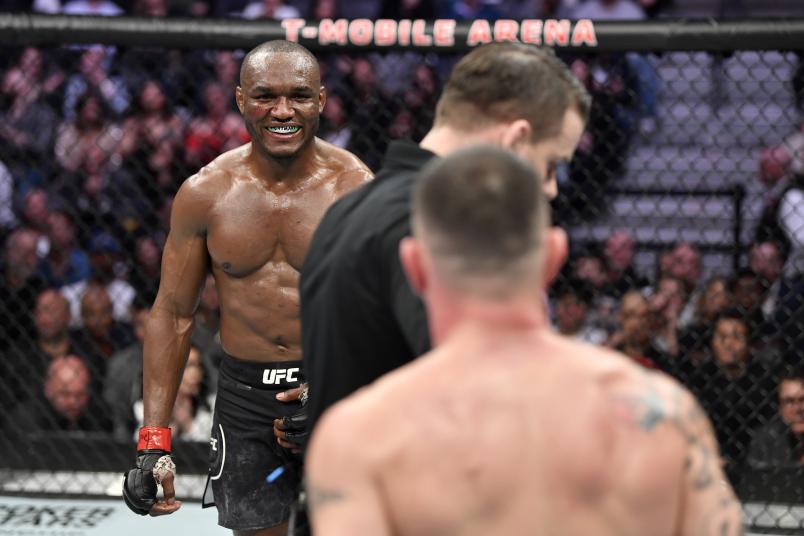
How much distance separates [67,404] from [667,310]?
2.09m

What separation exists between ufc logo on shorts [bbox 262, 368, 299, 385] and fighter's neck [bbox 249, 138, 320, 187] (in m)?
0.44

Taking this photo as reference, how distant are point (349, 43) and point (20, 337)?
176cm

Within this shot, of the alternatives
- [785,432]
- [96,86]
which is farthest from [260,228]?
[96,86]

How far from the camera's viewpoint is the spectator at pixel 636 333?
3799mm

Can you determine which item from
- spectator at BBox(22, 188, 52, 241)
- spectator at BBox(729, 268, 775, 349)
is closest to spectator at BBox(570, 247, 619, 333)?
spectator at BBox(729, 268, 775, 349)

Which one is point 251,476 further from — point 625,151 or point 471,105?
point 625,151

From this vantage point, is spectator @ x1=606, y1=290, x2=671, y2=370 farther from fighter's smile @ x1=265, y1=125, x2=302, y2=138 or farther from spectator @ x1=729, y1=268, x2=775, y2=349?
fighter's smile @ x1=265, y1=125, x2=302, y2=138

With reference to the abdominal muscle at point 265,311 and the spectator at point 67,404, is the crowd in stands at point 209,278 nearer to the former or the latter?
the spectator at point 67,404

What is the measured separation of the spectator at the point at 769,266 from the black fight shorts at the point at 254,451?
1779 millimetres

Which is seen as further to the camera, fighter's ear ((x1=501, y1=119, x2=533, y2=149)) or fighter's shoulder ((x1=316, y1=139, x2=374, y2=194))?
fighter's shoulder ((x1=316, y1=139, x2=374, y2=194))

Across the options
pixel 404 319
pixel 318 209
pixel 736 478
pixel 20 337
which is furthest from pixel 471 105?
pixel 20 337

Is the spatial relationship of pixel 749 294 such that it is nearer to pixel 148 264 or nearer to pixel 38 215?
pixel 148 264

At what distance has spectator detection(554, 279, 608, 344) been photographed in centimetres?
398

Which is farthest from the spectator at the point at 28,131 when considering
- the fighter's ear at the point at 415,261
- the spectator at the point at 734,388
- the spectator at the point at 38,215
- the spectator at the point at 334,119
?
the fighter's ear at the point at 415,261
